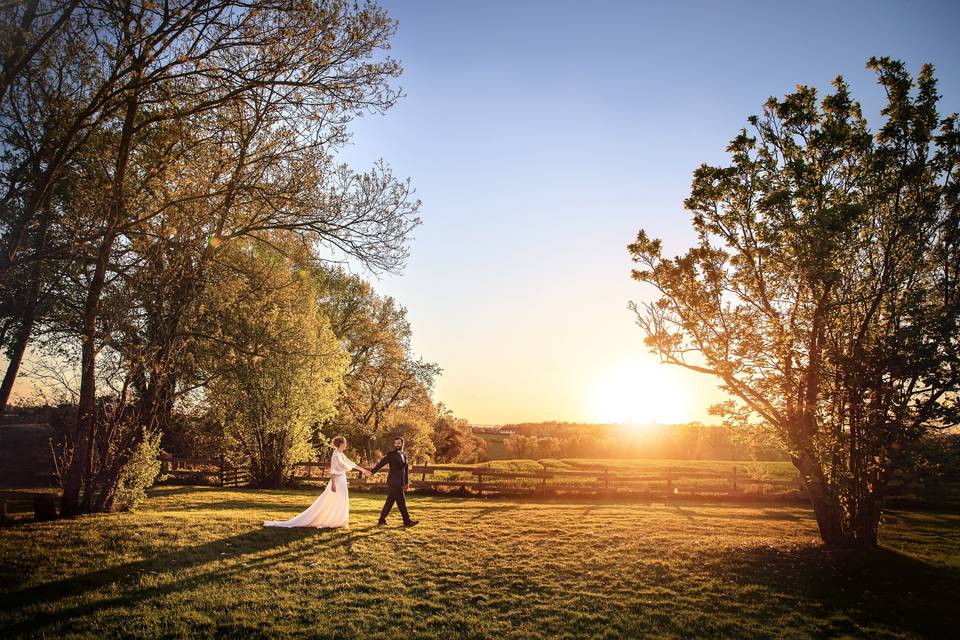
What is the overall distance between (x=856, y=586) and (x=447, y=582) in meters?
8.32

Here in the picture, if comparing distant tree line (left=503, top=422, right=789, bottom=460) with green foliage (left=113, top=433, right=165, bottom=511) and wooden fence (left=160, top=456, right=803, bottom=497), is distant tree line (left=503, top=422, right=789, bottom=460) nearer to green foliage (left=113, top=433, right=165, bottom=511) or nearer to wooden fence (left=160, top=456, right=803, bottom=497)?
wooden fence (left=160, top=456, right=803, bottom=497)

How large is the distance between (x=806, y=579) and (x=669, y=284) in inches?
306

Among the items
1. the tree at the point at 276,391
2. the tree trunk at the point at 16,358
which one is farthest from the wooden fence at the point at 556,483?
the tree trunk at the point at 16,358

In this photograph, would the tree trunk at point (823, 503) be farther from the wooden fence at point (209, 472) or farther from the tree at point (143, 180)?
the wooden fence at point (209, 472)

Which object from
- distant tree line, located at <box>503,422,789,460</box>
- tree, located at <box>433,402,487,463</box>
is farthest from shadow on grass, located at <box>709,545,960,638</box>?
distant tree line, located at <box>503,422,789,460</box>

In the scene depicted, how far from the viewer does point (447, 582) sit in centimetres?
973

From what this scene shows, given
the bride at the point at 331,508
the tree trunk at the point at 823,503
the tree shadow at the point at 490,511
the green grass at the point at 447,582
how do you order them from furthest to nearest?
the tree shadow at the point at 490,511
the bride at the point at 331,508
the tree trunk at the point at 823,503
the green grass at the point at 447,582

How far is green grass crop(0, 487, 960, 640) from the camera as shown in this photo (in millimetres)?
7613

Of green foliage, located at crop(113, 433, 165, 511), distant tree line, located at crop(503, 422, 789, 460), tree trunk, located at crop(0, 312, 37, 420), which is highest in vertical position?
tree trunk, located at crop(0, 312, 37, 420)

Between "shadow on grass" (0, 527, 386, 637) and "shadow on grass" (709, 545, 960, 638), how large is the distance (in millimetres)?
9018

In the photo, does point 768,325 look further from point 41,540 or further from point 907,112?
point 41,540

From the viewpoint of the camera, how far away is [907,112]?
1300 centimetres

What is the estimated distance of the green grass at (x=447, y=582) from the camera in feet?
25.0

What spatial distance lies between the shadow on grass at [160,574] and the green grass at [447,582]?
0.12ft
